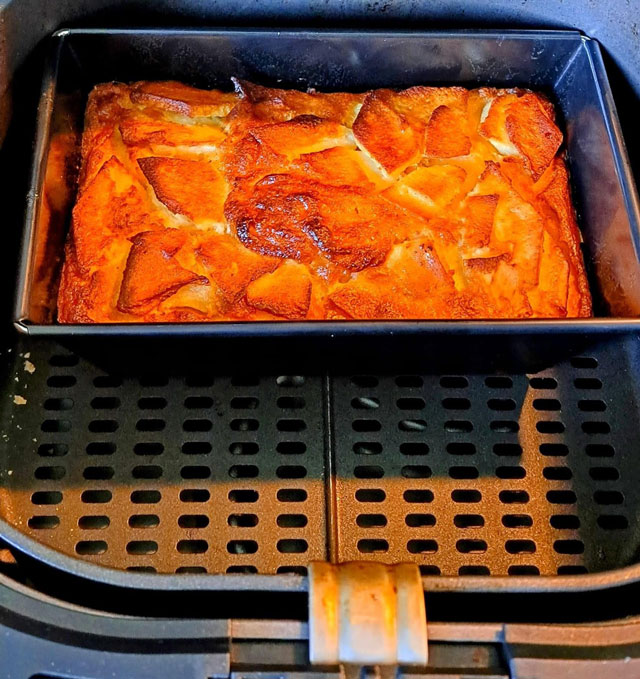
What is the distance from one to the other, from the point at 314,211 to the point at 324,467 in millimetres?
393

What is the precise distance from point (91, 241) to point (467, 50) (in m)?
0.72

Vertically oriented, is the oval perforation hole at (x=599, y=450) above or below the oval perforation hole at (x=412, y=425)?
above

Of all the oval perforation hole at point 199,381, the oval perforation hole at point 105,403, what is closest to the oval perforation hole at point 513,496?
the oval perforation hole at point 199,381

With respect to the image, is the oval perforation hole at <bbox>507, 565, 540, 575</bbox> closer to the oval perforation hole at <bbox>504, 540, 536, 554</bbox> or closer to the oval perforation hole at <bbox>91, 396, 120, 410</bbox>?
the oval perforation hole at <bbox>504, 540, 536, 554</bbox>

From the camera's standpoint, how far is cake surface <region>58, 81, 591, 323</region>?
3.24 ft

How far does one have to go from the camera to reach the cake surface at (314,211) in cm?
99

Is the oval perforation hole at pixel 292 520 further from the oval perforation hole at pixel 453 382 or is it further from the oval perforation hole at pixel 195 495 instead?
the oval perforation hole at pixel 453 382

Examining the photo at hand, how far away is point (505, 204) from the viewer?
3.49 ft

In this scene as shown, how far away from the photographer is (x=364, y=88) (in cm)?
121

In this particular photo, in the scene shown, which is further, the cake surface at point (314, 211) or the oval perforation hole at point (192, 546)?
the cake surface at point (314, 211)

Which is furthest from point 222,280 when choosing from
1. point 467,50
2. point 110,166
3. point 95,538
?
point 467,50

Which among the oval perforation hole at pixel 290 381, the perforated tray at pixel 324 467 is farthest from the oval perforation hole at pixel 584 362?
the oval perforation hole at pixel 290 381

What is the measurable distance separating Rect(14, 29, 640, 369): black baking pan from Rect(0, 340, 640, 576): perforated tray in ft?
0.28

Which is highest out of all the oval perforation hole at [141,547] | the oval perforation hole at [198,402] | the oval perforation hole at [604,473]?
the oval perforation hole at [604,473]
